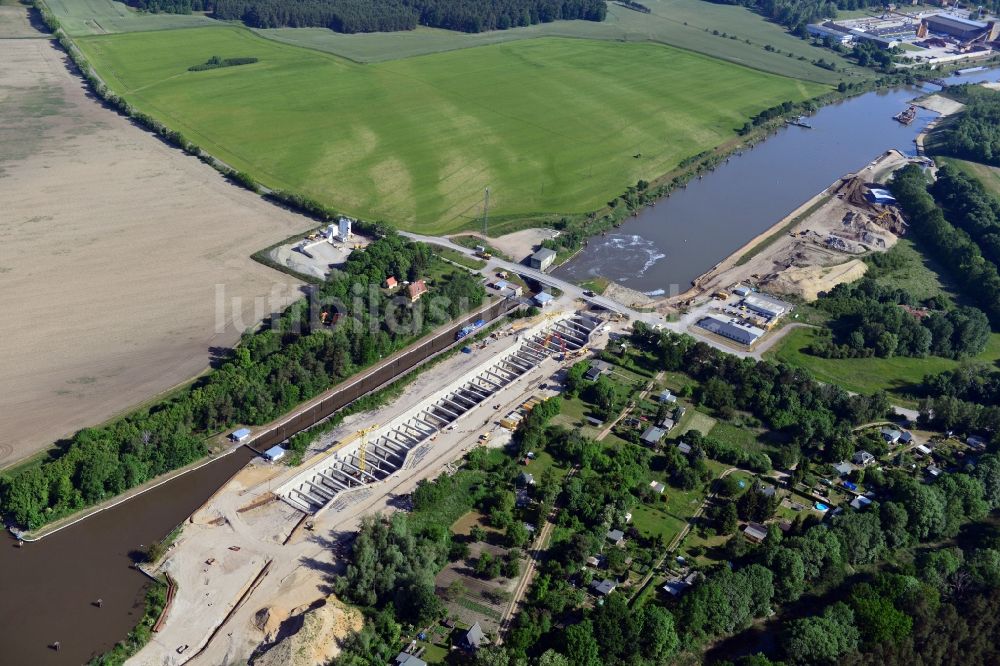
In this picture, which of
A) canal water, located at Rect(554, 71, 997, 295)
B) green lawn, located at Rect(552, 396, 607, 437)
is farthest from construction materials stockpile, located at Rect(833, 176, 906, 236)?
green lawn, located at Rect(552, 396, 607, 437)

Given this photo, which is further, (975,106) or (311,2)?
(311,2)

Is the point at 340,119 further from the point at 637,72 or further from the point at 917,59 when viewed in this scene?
the point at 917,59

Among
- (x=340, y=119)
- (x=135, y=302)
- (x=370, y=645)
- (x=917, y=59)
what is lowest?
(x=370, y=645)

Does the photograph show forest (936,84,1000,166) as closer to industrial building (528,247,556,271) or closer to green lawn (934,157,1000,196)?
green lawn (934,157,1000,196)

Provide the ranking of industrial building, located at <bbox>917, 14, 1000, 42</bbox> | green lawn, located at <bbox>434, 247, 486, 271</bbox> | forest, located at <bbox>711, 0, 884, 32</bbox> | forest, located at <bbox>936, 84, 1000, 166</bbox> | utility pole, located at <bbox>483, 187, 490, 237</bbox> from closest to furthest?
green lawn, located at <bbox>434, 247, 486, 271</bbox> < utility pole, located at <bbox>483, 187, 490, 237</bbox> < forest, located at <bbox>936, 84, 1000, 166</bbox> < industrial building, located at <bbox>917, 14, 1000, 42</bbox> < forest, located at <bbox>711, 0, 884, 32</bbox>

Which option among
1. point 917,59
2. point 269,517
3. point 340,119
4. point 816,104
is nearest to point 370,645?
point 269,517

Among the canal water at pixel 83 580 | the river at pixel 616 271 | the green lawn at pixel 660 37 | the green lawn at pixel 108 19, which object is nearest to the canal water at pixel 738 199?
the river at pixel 616 271
